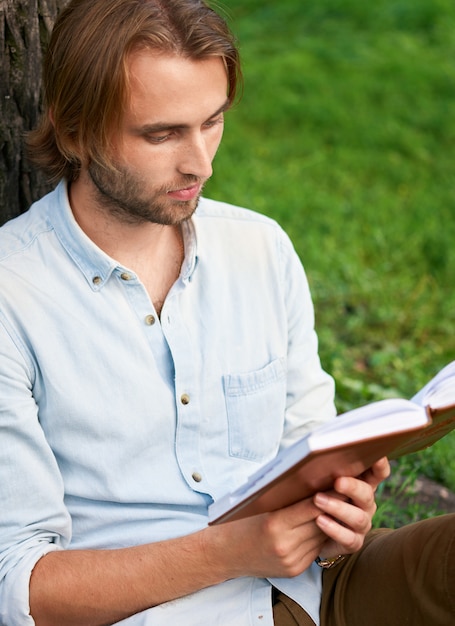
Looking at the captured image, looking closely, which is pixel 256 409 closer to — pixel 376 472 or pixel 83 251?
pixel 376 472

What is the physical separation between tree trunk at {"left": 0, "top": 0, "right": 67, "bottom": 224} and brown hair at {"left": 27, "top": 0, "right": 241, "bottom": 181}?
1.15 feet

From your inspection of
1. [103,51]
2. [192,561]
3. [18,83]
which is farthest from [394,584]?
[18,83]

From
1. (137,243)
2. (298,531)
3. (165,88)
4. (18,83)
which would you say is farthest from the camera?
(18,83)

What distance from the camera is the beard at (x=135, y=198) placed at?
7.03 feet

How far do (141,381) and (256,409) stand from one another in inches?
12.6

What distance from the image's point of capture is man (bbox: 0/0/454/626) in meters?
1.97

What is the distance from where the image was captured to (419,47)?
7.84 meters

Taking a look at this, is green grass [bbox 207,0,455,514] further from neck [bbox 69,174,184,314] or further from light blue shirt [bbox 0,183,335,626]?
neck [bbox 69,174,184,314]

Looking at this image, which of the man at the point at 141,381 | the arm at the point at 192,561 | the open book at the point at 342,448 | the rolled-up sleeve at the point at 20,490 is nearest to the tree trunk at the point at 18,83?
the man at the point at 141,381

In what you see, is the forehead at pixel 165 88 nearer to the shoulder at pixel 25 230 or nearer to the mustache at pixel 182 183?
the mustache at pixel 182 183

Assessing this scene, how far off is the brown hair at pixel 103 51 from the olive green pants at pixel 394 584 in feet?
3.50

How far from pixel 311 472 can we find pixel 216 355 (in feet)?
1.95

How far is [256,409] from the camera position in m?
2.32

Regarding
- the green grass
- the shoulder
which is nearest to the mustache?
the shoulder
